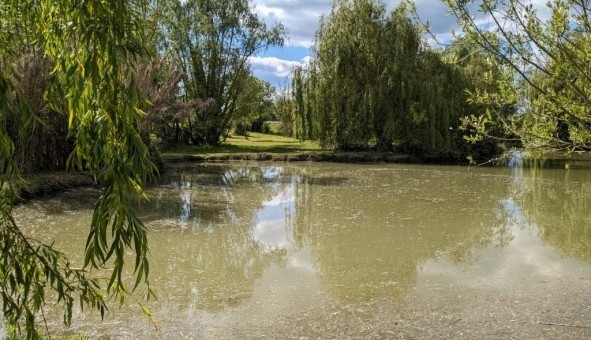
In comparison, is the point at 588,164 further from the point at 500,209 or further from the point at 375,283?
the point at 375,283

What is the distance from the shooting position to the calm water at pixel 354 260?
397 cm

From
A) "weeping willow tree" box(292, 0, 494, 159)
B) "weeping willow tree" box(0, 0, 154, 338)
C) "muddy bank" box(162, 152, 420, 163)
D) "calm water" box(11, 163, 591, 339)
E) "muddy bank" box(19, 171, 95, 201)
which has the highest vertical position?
"weeping willow tree" box(292, 0, 494, 159)

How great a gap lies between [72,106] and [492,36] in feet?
7.47

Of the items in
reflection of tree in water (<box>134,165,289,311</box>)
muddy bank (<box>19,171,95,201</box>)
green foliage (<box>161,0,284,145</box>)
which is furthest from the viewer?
green foliage (<box>161,0,284,145</box>)

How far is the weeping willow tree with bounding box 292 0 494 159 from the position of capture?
58.7ft

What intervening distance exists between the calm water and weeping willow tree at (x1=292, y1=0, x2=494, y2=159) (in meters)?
6.08

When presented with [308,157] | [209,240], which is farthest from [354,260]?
[308,157]

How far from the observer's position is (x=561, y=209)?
30.8ft

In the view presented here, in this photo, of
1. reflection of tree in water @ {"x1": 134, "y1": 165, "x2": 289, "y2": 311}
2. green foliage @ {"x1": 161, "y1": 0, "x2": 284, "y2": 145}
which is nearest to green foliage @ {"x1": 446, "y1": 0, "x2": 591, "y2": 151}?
reflection of tree in water @ {"x1": 134, "y1": 165, "x2": 289, "y2": 311}

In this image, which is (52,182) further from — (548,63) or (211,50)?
(211,50)

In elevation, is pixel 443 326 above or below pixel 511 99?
below

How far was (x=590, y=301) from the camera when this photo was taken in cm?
449

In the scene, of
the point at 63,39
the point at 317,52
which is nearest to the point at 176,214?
the point at 63,39

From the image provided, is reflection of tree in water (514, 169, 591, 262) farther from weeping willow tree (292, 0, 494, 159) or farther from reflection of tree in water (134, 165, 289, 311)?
weeping willow tree (292, 0, 494, 159)
